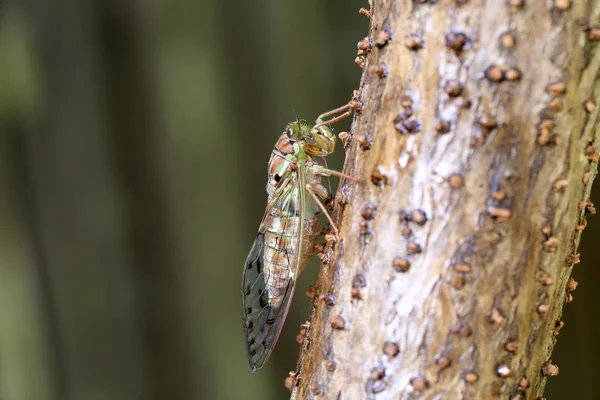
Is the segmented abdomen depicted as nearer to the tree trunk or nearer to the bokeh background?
the bokeh background

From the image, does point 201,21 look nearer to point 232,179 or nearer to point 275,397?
point 232,179

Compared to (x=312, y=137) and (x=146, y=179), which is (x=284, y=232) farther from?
(x=146, y=179)

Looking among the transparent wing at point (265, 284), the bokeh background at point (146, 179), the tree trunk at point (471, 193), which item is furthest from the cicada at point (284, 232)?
the tree trunk at point (471, 193)

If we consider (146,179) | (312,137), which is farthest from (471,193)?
(146,179)

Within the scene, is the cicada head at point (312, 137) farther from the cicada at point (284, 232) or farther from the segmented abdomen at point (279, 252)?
the segmented abdomen at point (279, 252)

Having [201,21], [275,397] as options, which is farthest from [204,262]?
[201,21]

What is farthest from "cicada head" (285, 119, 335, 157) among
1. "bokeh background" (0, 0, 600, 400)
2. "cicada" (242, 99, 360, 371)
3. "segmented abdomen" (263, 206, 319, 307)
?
"bokeh background" (0, 0, 600, 400)

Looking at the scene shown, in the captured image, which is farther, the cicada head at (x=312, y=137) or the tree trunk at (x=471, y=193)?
the cicada head at (x=312, y=137)

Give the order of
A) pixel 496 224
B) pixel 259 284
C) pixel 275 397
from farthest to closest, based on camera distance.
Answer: pixel 275 397 → pixel 259 284 → pixel 496 224

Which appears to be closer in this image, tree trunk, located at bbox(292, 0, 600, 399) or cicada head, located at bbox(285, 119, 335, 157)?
tree trunk, located at bbox(292, 0, 600, 399)
